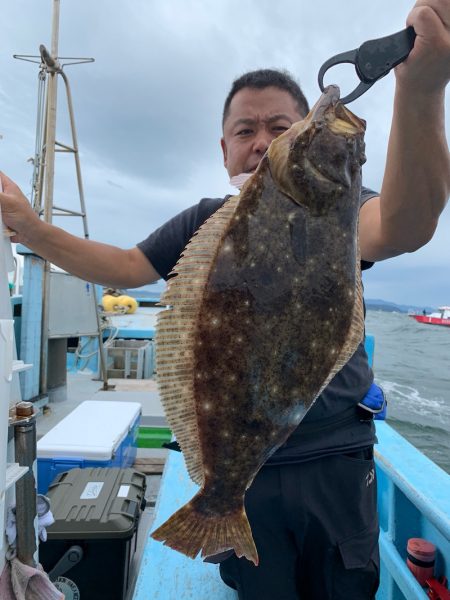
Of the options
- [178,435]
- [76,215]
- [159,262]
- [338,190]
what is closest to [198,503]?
[178,435]

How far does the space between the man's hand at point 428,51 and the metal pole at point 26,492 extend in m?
1.79

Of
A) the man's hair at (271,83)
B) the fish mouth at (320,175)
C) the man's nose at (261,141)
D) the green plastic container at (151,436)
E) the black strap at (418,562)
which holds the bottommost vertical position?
the green plastic container at (151,436)

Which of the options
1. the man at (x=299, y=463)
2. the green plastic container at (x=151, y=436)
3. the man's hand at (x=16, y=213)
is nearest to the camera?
the man's hand at (x=16, y=213)

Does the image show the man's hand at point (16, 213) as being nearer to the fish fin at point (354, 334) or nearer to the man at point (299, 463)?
the man at point (299, 463)

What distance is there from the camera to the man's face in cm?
209

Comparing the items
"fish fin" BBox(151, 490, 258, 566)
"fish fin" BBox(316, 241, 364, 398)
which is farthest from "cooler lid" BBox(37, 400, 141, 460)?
"fish fin" BBox(316, 241, 364, 398)

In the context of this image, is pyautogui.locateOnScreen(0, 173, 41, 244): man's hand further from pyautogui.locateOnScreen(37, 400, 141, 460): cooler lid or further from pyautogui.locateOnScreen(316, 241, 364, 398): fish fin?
pyautogui.locateOnScreen(37, 400, 141, 460): cooler lid

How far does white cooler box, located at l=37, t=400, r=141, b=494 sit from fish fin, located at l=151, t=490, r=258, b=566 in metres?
2.68

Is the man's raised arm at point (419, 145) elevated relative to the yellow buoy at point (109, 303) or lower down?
elevated

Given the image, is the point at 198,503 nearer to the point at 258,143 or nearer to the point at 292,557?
the point at 292,557

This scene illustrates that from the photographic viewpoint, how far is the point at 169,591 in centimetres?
279

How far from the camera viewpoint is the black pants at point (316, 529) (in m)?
2.07

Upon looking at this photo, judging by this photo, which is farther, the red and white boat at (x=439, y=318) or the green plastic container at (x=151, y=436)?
the red and white boat at (x=439, y=318)

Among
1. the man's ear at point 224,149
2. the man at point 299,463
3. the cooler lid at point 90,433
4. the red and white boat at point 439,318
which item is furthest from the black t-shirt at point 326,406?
the red and white boat at point 439,318
